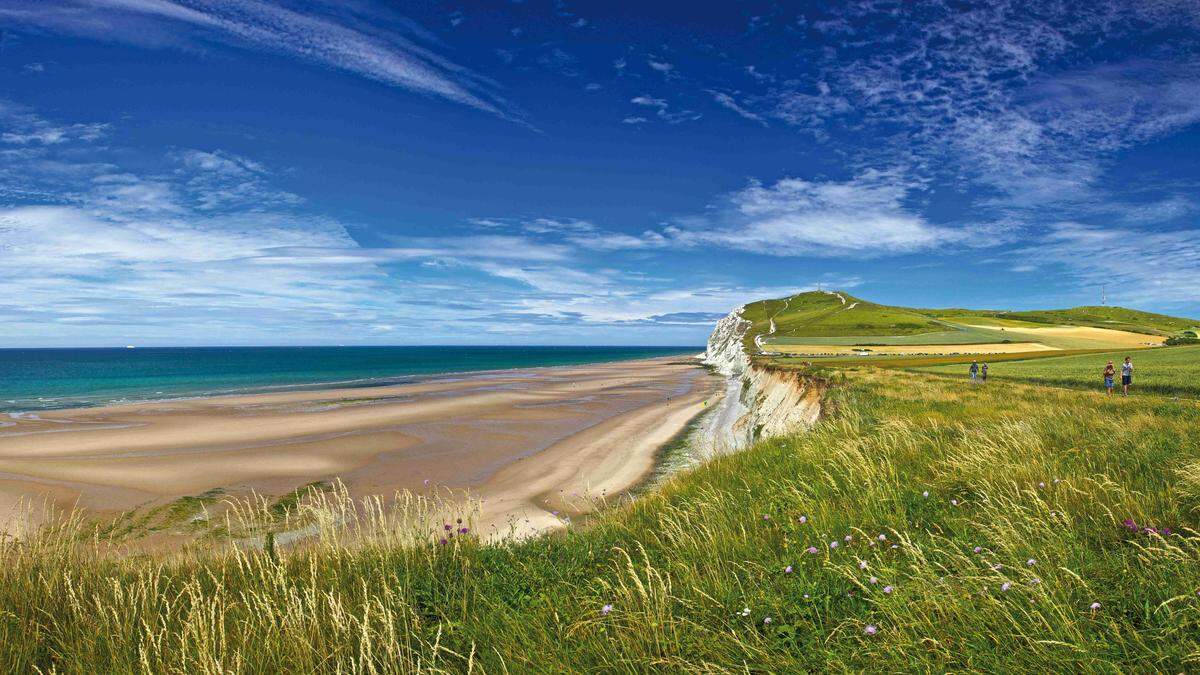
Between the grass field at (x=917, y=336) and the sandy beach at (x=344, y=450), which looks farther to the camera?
the grass field at (x=917, y=336)

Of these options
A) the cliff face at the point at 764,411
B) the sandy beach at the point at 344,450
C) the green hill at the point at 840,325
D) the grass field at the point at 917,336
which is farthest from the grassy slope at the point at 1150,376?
the green hill at the point at 840,325

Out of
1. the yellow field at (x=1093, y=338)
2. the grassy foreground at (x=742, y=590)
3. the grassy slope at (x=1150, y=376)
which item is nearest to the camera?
the grassy foreground at (x=742, y=590)

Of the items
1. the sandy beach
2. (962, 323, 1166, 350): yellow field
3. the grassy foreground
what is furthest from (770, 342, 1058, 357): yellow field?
the grassy foreground

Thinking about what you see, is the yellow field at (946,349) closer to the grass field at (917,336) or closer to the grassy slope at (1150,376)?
the grass field at (917,336)

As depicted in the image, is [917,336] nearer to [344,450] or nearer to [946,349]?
[946,349]

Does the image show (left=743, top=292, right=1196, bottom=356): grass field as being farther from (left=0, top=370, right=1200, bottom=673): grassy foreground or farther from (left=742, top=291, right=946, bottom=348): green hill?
(left=0, top=370, right=1200, bottom=673): grassy foreground

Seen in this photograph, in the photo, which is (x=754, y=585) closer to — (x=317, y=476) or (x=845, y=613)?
(x=845, y=613)
